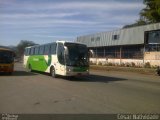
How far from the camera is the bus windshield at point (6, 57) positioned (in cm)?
2822

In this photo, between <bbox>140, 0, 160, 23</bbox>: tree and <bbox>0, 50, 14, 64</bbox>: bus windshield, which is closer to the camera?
<bbox>0, 50, 14, 64</bbox>: bus windshield

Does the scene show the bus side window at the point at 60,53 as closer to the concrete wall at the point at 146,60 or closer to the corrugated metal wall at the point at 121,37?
the concrete wall at the point at 146,60

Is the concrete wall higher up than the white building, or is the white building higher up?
the white building

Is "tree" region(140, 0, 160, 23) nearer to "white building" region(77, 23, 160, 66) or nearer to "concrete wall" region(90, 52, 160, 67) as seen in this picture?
"white building" region(77, 23, 160, 66)

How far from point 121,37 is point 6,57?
1395 inches

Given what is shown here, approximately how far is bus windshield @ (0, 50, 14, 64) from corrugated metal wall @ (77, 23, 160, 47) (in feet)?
90.8

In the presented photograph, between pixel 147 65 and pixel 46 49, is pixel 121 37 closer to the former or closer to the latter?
pixel 147 65

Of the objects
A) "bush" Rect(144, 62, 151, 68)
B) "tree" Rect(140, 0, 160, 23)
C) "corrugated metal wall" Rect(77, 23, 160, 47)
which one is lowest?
"bush" Rect(144, 62, 151, 68)

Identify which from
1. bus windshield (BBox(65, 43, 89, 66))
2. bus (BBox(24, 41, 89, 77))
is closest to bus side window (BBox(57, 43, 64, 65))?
bus (BBox(24, 41, 89, 77))

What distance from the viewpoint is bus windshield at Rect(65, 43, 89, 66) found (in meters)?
23.5

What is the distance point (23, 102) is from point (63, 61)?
461 inches

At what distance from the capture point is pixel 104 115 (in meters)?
9.89

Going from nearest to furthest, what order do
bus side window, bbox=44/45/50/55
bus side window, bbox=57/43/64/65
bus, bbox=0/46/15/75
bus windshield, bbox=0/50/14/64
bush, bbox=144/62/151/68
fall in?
bus side window, bbox=57/43/64/65, bus, bbox=0/46/15/75, bus windshield, bbox=0/50/14/64, bus side window, bbox=44/45/50/55, bush, bbox=144/62/151/68

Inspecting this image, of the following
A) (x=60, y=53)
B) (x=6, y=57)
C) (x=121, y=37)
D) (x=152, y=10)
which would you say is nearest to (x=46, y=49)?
(x=6, y=57)
